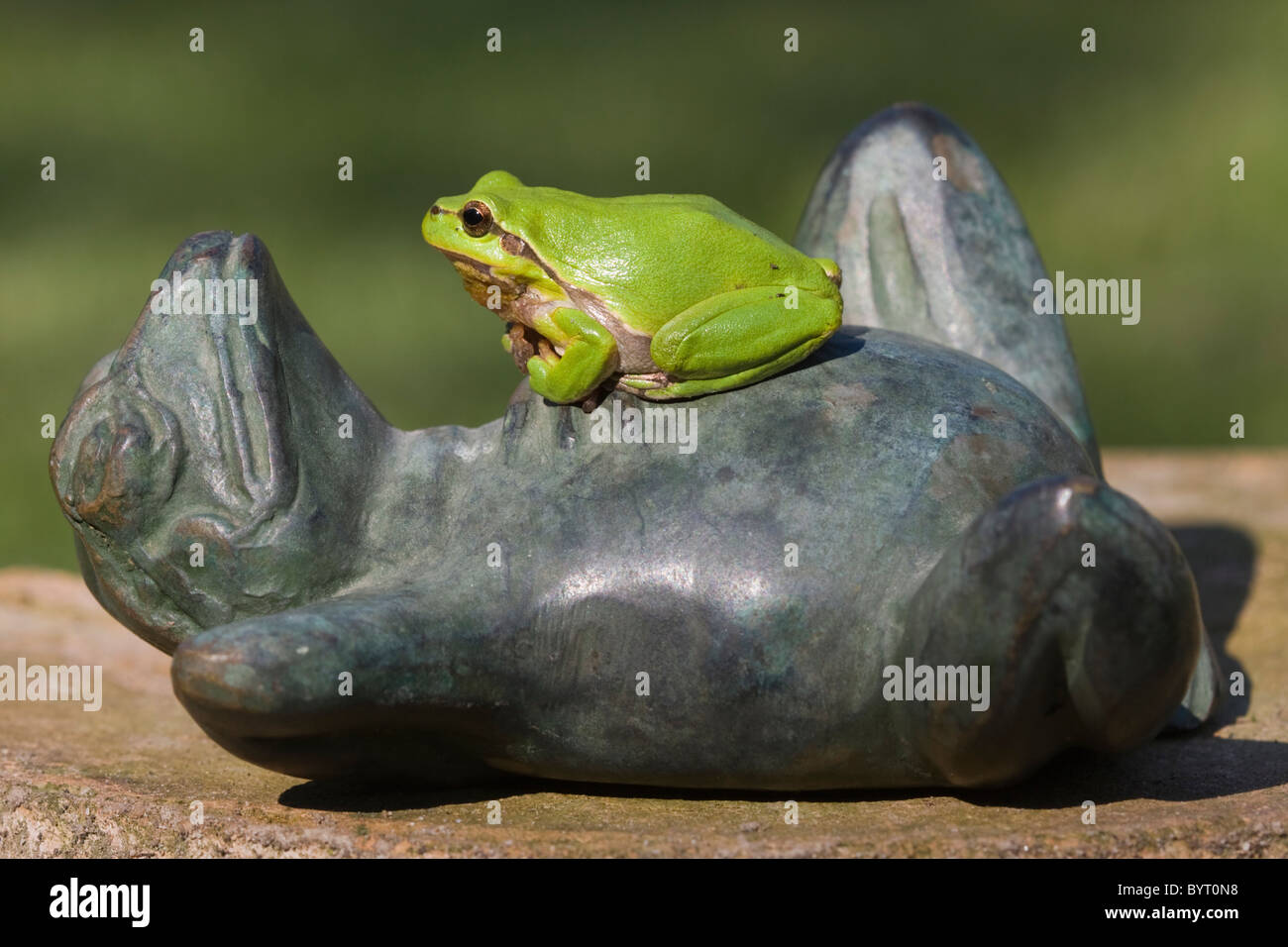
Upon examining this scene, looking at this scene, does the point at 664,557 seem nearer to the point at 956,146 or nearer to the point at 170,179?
the point at 956,146

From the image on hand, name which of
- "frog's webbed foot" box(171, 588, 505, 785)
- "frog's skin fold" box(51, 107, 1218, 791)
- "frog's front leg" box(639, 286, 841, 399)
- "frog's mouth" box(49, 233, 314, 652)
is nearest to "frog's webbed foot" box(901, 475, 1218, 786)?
"frog's skin fold" box(51, 107, 1218, 791)

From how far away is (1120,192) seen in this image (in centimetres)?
862

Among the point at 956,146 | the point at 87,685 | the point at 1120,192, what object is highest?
the point at 1120,192

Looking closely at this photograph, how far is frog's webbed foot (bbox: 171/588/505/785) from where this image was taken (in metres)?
2.77

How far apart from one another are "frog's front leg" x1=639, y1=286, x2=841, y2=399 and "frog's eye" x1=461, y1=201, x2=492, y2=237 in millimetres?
406

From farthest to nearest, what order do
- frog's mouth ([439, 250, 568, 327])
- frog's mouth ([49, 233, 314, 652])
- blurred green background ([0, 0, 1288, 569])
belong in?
blurred green background ([0, 0, 1288, 569]) → frog's mouth ([439, 250, 568, 327]) → frog's mouth ([49, 233, 314, 652])

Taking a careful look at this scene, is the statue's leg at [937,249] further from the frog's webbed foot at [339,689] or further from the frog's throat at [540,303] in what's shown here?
the frog's webbed foot at [339,689]

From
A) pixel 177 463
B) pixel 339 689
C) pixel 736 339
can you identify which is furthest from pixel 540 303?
pixel 339 689

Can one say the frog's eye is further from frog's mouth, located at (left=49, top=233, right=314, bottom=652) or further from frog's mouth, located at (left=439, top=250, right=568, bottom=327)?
frog's mouth, located at (left=49, top=233, right=314, bottom=652)

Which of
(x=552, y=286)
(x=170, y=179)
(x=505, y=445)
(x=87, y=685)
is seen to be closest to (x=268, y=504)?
(x=505, y=445)

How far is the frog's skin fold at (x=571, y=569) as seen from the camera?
111 inches

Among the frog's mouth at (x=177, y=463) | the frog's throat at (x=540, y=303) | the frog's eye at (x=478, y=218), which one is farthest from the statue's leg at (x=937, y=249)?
the frog's mouth at (x=177, y=463)

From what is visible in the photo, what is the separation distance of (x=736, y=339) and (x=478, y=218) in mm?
560

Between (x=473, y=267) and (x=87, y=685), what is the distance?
193 cm
